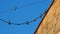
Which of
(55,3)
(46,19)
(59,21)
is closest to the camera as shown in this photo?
(59,21)

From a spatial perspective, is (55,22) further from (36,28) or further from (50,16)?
(36,28)

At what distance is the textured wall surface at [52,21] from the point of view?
32.5 ft

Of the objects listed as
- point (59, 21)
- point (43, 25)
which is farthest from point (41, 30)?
point (59, 21)

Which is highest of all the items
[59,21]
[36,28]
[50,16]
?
[36,28]

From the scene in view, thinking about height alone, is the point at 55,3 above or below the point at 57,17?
above

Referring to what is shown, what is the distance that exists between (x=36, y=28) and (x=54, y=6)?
2.76m

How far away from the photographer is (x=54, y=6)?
425 inches

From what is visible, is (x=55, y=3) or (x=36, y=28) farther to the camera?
(x=36, y=28)

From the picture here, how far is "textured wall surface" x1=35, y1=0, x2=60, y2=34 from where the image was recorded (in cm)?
990

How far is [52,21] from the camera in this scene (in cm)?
1059

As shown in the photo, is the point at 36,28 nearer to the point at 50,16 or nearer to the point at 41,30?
the point at 41,30

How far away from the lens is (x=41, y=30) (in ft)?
40.5

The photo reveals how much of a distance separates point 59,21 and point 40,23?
3108 millimetres

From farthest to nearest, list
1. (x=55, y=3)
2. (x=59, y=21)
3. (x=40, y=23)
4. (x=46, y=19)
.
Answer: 1. (x=40, y=23)
2. (x=46, y=19)
3. (x=55, y=3)
4. (x=59, y=21)
